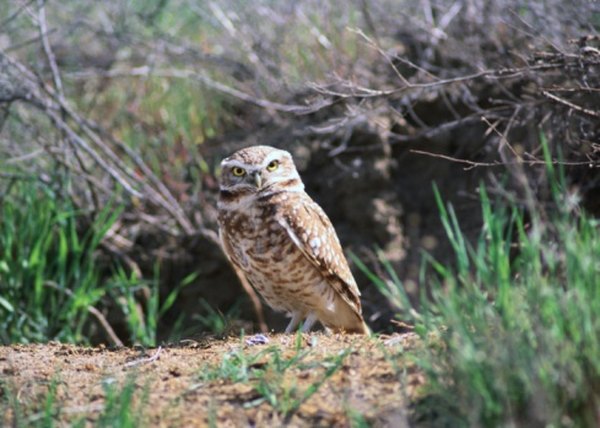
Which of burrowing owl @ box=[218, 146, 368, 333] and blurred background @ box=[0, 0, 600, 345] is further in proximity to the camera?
blurred background @ box=[0, 0, 600, 345]

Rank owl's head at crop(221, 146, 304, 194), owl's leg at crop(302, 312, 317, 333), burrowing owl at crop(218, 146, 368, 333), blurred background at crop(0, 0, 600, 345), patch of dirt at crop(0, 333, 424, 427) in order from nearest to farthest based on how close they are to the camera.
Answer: patch of dirt at crop(0, 333, 424, 427) < burrowing owl at crop(218, 146, 368, 333) < owl's head at crop(221, 146, 304, 194) < owl's leg at crop(302, 312, 317, 333) < blurred background at crop(0, 0, 600, 345)

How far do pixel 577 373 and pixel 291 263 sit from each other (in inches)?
106

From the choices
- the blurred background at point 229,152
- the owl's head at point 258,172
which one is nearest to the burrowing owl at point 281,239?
the owl's head at point 258,172

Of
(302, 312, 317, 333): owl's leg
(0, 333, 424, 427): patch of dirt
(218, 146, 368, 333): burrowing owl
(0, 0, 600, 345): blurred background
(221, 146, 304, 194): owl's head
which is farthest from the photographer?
(0, 0, 600, 345): blurred background

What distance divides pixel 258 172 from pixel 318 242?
21.2 inches

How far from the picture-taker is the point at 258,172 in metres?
5.32

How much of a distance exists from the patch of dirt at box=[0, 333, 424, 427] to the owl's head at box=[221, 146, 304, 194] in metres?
1.28

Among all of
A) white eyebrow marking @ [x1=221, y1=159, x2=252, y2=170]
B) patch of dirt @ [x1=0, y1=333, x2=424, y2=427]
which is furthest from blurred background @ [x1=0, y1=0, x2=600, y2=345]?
patch of dirt @ [x1=0, y1=333, x2=424, y2=427]

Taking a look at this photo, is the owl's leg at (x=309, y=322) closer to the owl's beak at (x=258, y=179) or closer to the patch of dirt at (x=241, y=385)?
the owl's beak at (x=258, y=179)

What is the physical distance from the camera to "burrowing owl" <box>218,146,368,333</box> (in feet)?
17.0

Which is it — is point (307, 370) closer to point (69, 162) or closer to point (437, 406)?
point (437, 406)

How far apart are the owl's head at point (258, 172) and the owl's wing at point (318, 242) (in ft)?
0.48

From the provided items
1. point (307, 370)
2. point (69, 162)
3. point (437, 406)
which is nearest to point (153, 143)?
point (69, 162)

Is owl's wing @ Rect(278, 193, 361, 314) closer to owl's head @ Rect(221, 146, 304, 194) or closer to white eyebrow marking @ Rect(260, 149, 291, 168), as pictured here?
owl's head @ Rect(221, 146, 304, 194)
